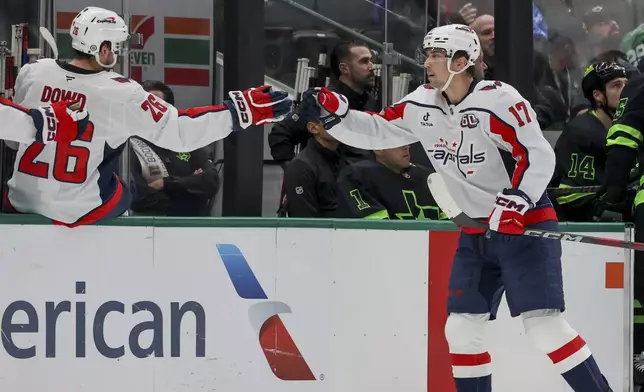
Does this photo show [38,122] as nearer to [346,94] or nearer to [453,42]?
[453,42]

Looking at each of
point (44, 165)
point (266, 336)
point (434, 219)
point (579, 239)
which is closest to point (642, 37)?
point (434, 219)

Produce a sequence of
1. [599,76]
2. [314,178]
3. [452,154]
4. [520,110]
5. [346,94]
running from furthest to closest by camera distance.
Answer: [599,76] → [346,94] → [314,178] → [452,154] → [520,110]

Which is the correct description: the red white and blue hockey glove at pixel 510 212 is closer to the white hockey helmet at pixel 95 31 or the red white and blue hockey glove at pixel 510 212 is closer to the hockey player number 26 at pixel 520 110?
the hockey player number 26 at pixel 520 110

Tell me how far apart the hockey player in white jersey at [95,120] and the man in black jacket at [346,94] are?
737 mm

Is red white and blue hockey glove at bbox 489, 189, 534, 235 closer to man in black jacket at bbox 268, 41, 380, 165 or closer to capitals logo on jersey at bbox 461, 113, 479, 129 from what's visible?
capitals logo on jersey at bbox 461, 113, 479, 129

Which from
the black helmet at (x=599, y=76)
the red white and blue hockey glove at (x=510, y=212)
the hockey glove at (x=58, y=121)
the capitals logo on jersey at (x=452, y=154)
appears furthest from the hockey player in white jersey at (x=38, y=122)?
the black helmet at (x=599, y=76)

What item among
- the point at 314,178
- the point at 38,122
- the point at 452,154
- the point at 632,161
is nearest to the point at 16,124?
the point at 38,122

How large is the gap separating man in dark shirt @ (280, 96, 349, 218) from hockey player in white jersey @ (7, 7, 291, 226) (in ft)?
1.73

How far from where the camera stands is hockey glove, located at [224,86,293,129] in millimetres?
4191

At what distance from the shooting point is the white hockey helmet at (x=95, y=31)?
4105mm

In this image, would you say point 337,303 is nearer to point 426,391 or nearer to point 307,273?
point 307,273

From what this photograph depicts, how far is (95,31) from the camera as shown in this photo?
4105 millimetres

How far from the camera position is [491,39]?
5148mm

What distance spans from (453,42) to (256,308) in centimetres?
119
